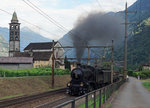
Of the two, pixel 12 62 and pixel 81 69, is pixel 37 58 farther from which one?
pixel 81 69

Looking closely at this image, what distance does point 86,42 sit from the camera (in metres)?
38.9

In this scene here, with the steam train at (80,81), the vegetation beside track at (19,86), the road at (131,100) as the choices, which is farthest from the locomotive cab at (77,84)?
the vegetation beside track at (19,86)

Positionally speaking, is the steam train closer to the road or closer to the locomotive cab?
the locomotive cab

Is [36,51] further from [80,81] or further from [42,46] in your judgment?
[80,81]

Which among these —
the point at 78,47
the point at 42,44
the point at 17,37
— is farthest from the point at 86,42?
the point at 17,37

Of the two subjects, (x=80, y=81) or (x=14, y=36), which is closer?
(x=80, y=81)

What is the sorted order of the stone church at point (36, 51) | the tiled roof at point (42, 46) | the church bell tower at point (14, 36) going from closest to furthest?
the stone church at point (36, 51), the tiled roof at point (42, 46), the church bell tower at point (14, 36)

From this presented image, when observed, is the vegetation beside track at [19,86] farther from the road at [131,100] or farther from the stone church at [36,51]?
the stone church at [36,51]

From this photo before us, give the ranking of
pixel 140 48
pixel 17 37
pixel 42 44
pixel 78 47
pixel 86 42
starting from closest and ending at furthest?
pixel 78 47
pixel 86 42
pixel 42 44
pixel 17 37
pixel 140 48

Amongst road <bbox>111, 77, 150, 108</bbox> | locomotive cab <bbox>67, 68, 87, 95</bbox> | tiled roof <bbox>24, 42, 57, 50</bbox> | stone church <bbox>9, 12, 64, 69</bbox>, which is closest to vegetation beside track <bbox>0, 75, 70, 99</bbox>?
locomotive cab <bbox>67, 68, 87, 95</bbox>

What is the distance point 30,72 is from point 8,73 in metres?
6.26

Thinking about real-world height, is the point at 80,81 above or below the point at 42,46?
below

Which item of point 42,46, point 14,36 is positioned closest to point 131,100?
point 42,46

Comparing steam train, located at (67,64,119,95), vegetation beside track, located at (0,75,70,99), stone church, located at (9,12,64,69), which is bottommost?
vegetation beside track, located at (0,75,70,99)
